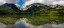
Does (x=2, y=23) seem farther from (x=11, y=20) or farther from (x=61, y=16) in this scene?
(x=61, y=16)

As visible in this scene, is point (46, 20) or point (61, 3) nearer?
point (46, 20)

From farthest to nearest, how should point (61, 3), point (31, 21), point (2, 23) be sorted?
1. point (61, 3)
2. point (31, 21)
3. point (2, 23)

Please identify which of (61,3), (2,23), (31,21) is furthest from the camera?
(61,3)

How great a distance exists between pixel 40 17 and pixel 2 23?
2845 mm

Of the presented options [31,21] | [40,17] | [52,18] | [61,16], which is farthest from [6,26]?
[61,16]

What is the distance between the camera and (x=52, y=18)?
1015 cm

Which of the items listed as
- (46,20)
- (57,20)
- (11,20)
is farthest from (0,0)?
(57,20)

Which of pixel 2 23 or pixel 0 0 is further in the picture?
pixel 0 0

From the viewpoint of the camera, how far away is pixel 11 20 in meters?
10.0

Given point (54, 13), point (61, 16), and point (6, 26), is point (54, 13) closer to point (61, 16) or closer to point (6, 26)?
point (61, 16)

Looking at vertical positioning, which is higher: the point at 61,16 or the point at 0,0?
the point at 0,0

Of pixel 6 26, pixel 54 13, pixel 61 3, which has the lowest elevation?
pixel 6 26

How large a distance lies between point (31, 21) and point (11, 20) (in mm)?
1523

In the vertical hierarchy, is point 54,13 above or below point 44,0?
below
